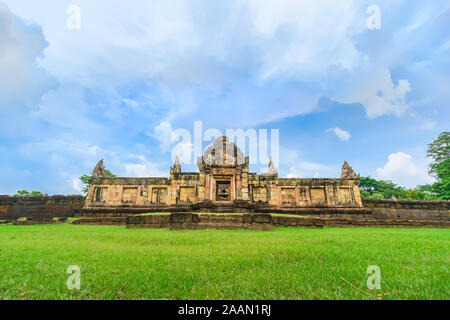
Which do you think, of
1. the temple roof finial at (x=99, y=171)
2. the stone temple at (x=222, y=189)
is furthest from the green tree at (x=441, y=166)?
the temple roof finial at (x=99, y=171)

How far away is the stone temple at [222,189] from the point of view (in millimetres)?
17172

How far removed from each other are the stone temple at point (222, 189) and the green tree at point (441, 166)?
522 inches

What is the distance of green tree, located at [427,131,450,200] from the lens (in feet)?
75.7

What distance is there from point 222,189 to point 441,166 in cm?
2669

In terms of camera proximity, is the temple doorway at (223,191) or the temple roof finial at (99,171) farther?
the temple roof finial at (99,171)

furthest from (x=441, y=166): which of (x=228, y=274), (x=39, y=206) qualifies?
(x=39, y=206)

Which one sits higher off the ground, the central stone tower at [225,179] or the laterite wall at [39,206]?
the central stone tower at [225,179]

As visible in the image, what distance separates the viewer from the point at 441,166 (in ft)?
80.8

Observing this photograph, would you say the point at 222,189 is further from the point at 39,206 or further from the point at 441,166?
the point at 441,166

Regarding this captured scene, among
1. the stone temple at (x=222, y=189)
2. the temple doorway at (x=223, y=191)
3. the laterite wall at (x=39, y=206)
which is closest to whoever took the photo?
the laterite wall at (x=39, y=206)

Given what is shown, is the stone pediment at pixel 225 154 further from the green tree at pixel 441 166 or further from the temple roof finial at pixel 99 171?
the green tree at pixel 441 166

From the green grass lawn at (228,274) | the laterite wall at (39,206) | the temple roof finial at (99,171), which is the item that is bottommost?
the green grass lawn at (228,274)
